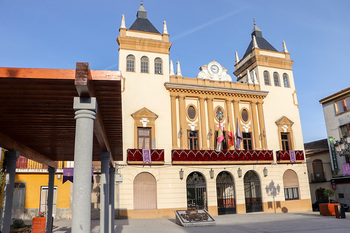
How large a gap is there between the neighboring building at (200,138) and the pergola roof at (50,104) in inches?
482

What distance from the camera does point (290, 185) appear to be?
26.7 metres

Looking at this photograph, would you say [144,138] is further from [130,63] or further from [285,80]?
[285,80]

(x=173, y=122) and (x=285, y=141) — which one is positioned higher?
(x=173, y=122)

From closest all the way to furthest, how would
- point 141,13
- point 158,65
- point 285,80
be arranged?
point 158,65, point 141,13, point 285,80

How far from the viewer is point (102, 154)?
1040 cm

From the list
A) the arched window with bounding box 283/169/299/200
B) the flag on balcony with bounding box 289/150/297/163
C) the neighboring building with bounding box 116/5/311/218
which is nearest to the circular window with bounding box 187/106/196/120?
the neighboring building with bounding box 116/5/311/218

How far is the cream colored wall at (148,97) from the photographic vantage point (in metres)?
23.5

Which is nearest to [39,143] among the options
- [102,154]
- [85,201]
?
[102,154]

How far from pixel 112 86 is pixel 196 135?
19242 millimetres

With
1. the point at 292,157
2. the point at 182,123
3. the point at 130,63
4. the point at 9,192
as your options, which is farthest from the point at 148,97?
the point at 9,192

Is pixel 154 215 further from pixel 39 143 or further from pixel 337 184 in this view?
pixel 337 184

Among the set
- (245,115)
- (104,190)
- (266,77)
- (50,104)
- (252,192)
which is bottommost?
(252,192)

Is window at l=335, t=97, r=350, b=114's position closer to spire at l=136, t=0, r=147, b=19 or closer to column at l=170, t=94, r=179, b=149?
column at l=170, t=94, r=179, b=149

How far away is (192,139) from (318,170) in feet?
58.3
